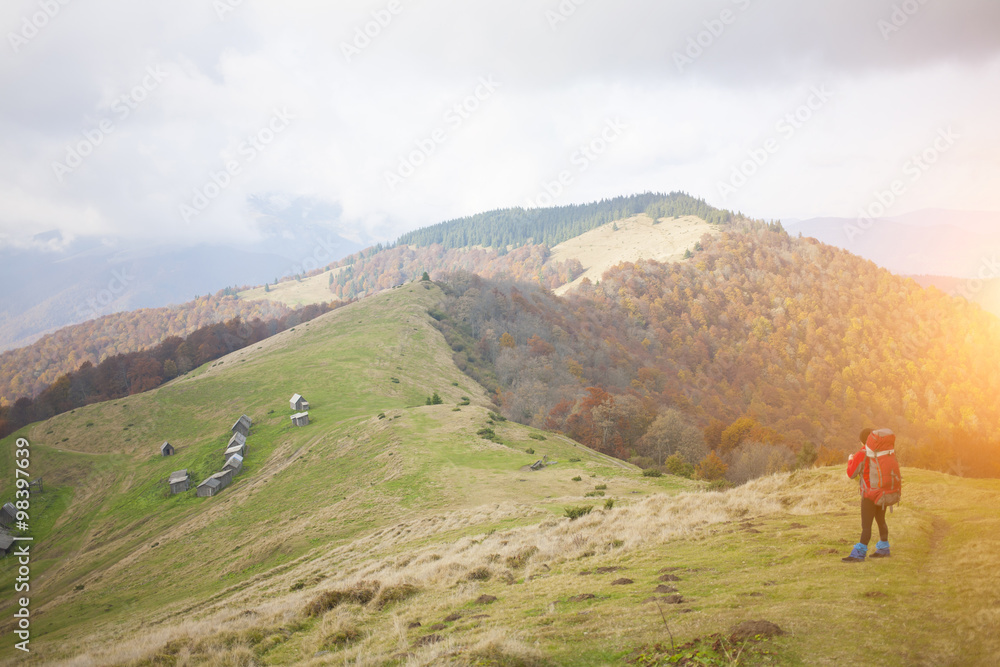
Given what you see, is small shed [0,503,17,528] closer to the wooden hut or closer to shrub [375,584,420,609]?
the wooden hut

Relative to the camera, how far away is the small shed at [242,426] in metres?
57.4

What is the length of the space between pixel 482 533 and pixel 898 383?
183 m

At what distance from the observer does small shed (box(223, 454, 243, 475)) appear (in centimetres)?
4881

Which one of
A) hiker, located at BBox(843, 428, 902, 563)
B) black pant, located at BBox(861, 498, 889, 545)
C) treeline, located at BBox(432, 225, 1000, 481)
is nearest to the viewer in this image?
hiker, located at BBox(843, 428, 902, 563)

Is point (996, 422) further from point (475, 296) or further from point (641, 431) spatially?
point (475, 296)

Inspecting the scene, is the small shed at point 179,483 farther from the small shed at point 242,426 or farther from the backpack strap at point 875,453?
the backpack strap at point 875,453

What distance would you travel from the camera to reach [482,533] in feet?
73.5

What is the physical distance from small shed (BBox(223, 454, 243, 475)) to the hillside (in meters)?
1.64

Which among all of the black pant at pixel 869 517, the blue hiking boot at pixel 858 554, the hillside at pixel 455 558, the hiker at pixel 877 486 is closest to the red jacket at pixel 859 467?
the hiker at pixel 877 486

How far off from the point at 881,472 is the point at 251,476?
171 ft

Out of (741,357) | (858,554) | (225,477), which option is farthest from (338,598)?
(741,357)

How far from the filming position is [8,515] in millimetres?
49406

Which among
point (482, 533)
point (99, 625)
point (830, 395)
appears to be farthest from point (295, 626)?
point (830, 395)

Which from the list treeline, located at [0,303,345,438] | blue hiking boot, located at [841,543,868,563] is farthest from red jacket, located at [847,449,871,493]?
treeline, located at [0,303,345,438]
